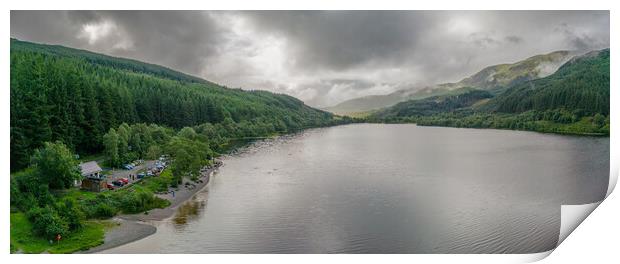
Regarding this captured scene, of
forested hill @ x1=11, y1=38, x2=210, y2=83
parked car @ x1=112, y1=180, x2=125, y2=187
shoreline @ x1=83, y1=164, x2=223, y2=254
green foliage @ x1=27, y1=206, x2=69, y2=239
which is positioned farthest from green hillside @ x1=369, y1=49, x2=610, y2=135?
green foliage @ x1=27, y1=206, x2=69, y2=239

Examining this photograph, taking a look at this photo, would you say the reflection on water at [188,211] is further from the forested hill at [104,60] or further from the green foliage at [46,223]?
the forested hill at [104,60]

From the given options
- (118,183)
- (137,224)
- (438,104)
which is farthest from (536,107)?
(118,183)

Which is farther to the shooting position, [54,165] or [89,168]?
[89,168]

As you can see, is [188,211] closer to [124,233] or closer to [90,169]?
[124,233]

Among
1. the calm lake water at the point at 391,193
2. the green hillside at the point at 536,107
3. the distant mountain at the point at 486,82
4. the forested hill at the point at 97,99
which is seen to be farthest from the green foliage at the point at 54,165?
the green hillside at the point at 536,107

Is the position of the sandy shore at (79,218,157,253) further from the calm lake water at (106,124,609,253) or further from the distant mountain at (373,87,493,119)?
the distant mountain at (373,87,493,119)

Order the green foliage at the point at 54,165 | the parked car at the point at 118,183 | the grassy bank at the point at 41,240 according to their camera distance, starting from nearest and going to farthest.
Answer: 1. the grassy bank at the point at 41,240
2. the green foliage at the point at 54,165
3. the parked car at the point at 118,183
